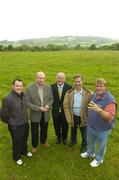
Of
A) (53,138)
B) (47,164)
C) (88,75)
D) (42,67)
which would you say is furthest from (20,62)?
(47,164)

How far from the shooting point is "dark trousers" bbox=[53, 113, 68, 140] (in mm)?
7196

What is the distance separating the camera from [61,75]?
6.59 m

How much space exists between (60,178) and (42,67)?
52.4 feet

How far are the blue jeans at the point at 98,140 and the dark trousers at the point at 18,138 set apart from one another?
1.61 metres

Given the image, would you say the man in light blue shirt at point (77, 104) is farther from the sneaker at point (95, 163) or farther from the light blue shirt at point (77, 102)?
the sneaker at point (95, 163)

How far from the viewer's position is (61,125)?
744cm

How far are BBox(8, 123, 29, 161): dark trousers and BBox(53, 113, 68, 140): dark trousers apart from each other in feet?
3.31

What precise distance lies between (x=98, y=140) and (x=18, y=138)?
77.2 inches

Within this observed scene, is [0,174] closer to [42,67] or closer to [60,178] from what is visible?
[60,178]

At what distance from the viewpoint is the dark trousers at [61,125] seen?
7.20 m

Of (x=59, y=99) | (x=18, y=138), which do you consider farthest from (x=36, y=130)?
(x=59, y=99)

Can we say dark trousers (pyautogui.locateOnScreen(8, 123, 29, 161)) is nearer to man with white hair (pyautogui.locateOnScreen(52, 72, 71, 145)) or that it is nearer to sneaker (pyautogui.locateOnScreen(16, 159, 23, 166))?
sneaker (pyautogui.locateOnScreen(16, 159, 23, 166))

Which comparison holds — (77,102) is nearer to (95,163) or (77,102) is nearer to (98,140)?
(98,140)

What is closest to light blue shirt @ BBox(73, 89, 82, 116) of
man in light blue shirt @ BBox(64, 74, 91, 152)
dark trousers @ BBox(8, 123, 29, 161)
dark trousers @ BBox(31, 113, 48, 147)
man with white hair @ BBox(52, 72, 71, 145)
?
man in light blue shirt @ BBox(64, 74, 91, 152)
